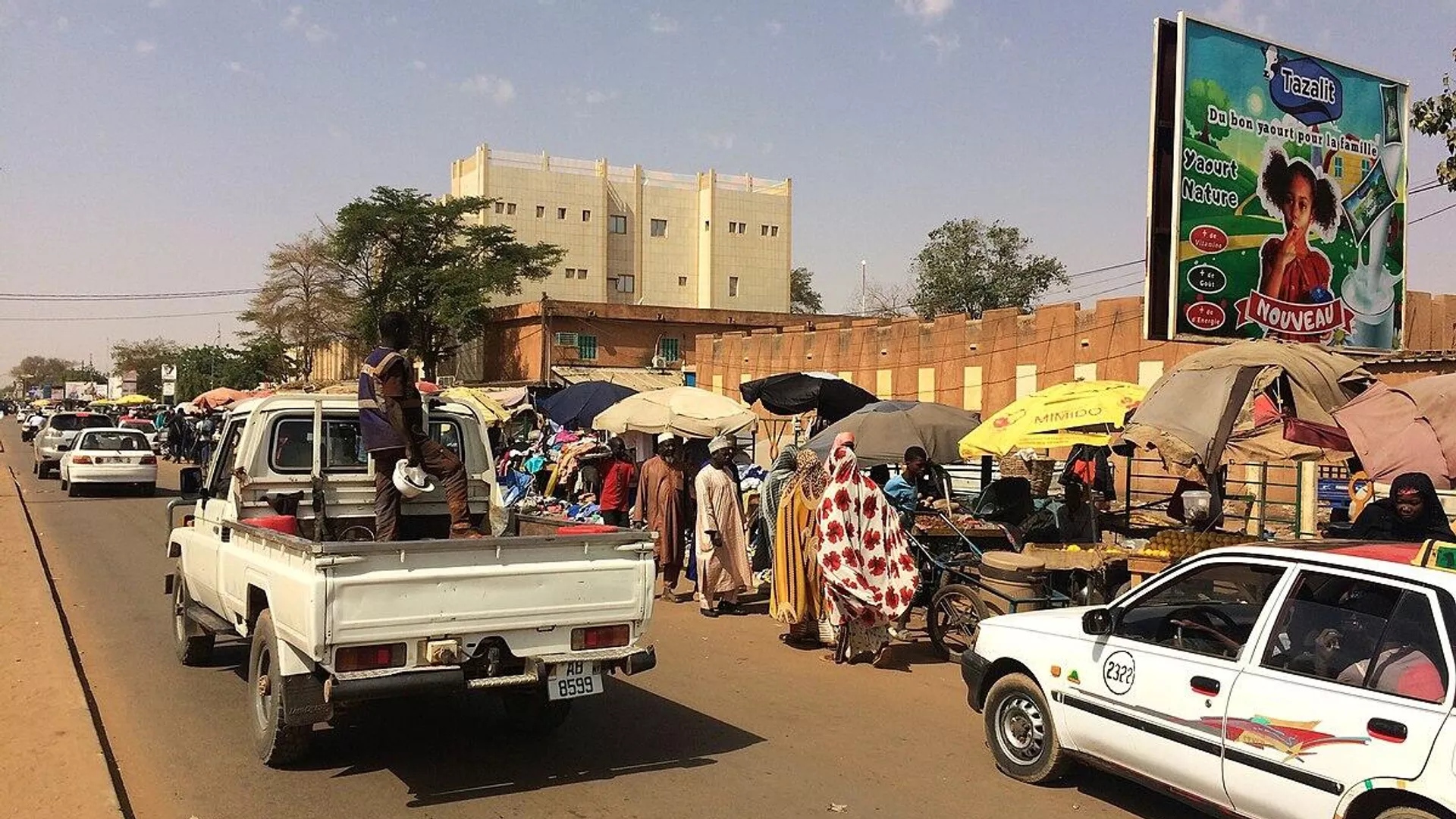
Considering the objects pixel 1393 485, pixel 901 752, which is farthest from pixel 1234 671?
pixel 1393 485

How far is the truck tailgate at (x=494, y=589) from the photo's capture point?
5195 mm

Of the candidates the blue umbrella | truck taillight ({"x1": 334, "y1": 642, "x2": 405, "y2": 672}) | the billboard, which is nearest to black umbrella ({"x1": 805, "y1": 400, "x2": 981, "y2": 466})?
the billboard

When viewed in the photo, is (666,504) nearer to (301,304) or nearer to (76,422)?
(76,422)

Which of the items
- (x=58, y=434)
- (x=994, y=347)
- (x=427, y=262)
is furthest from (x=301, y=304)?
(x=994, y=347)

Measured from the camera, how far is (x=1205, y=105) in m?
13.5

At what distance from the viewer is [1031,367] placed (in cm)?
2342

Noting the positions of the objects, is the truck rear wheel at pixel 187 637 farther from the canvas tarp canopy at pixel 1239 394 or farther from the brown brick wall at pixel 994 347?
the brown brick wall at pixel 994 347

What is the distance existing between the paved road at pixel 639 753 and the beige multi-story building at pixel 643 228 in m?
59.4

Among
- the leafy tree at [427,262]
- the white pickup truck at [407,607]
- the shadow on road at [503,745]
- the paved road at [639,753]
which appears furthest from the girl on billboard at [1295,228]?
the leafy tree at [427,262]

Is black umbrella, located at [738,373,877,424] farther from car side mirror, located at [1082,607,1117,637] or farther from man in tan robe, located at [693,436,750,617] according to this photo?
car side mirror, located at [1082,607,1117,637]

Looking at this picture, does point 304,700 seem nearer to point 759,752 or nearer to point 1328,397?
point 759,752

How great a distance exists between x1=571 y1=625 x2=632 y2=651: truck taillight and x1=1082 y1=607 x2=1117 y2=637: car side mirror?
7.94 ft

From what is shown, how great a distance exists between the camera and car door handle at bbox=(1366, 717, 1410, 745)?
4066 millimetres

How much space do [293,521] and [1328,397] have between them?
782 centimetres
